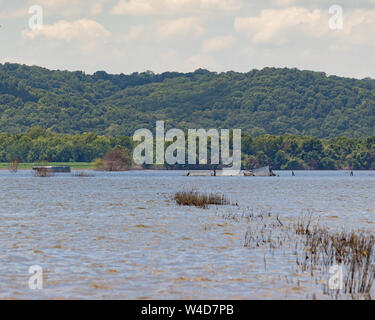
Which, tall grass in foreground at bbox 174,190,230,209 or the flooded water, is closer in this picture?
the flooded water

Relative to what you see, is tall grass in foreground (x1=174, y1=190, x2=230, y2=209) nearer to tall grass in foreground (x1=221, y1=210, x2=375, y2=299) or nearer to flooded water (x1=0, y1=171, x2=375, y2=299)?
flooded water (x1=0, y1=171, x2=375, y2=299)

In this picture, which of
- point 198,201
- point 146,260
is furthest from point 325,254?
point 198,201

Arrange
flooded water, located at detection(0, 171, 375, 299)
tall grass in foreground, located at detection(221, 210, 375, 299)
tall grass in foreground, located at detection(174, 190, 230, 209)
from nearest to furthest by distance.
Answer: flooded water, located at detection(0, 171, 375, 299), tall grass in foreground, located at detection(221, 210, 375, 299), tall grass in foreground, located at detection(174, 190, 230, 209)

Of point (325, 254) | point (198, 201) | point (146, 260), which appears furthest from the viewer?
point (198, 201)

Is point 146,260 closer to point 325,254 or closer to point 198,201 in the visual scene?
point 325,254

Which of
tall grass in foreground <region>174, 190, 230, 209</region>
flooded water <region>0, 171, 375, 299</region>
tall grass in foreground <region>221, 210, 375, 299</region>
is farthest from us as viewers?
tall grass in foreground <region>174, 190, 230, 209</region>

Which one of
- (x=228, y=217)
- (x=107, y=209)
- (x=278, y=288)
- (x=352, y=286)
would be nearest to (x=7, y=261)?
(x=278, y=288)

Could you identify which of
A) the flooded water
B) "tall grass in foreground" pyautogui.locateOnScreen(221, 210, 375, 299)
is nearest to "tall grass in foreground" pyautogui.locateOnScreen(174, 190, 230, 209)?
the flooded water

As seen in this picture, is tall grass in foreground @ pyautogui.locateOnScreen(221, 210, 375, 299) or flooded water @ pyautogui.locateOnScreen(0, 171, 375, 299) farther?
tall grass in foreground @ pyautogui.locateOnScreen(221, 210, 375, 299)

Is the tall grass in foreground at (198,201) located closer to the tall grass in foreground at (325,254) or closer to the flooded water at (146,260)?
the flooded water at (146,260)

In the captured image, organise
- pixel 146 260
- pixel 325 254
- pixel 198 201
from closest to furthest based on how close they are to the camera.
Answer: pixel 146 260
pixel 325 254
pixel 198 201

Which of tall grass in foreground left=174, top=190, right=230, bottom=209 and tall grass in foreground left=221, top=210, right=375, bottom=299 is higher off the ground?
tall grass in foreground left=221, top=210, right=375, bottom=299

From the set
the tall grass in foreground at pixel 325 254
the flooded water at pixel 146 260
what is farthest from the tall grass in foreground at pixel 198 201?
the tall grass in foreground at pixel 325 254

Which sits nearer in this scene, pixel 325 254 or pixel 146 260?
pixel 146 260
